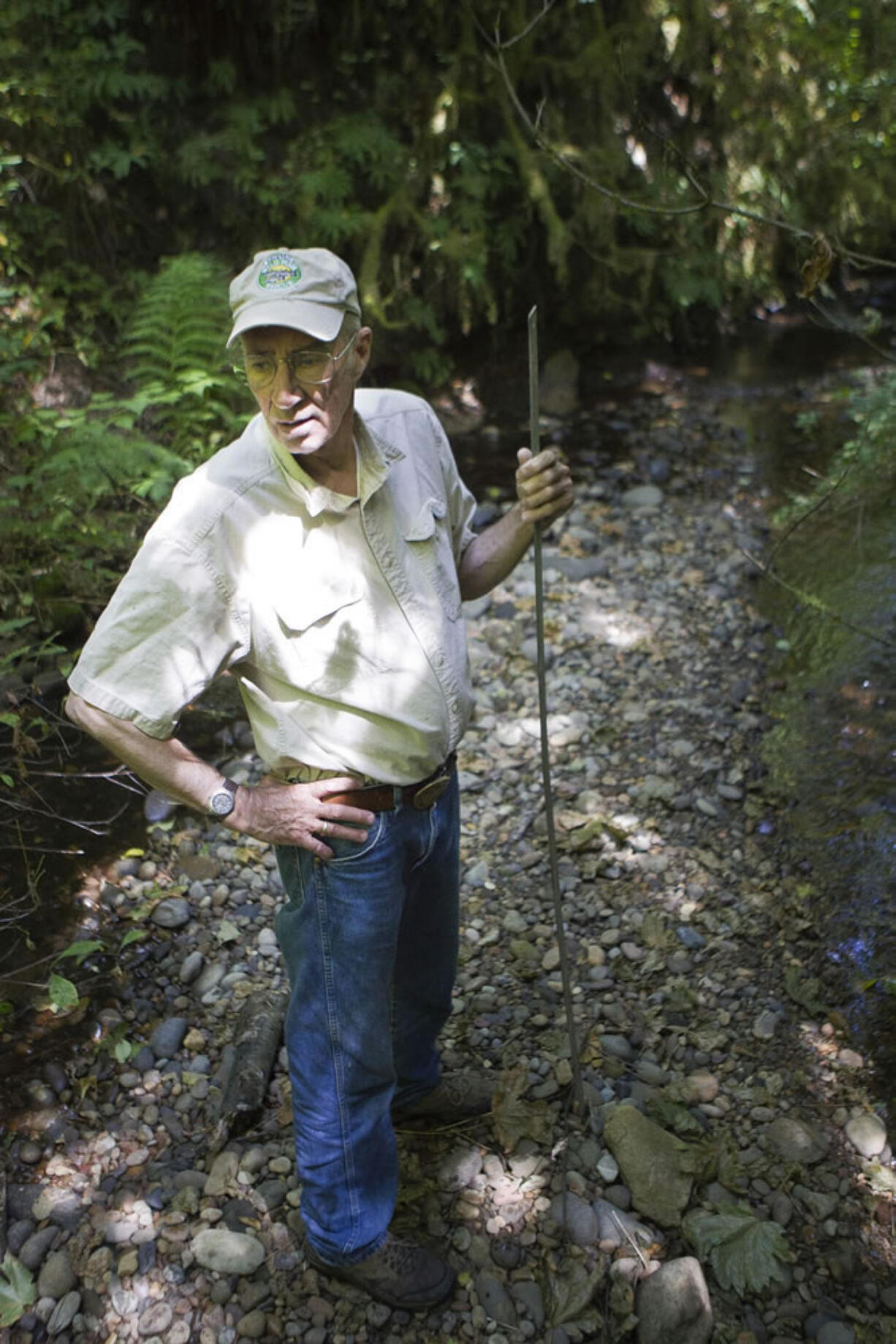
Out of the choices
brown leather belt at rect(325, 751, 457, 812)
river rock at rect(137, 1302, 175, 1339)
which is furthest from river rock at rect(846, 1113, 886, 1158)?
river rock at rect(137, 1302, 175, 1339)

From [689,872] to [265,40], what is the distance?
683cm

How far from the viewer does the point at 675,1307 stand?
2365mm

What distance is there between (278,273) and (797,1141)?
8.49 feet

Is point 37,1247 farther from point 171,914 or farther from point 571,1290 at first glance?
point 571,1290

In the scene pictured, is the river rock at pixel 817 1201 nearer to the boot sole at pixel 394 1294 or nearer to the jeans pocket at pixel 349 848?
the boot sole at pixel 394 1294

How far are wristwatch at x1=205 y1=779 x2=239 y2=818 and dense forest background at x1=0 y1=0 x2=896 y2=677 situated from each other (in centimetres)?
292

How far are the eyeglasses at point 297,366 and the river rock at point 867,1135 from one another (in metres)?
2.46

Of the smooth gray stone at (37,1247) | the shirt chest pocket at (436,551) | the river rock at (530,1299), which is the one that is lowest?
the river rock at (530,1299)

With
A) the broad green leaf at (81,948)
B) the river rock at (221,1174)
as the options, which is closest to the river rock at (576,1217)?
the river rock at (221,1174)

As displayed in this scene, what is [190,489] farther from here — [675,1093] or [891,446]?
[891,446]

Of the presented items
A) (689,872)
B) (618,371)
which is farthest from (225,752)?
(618,371)

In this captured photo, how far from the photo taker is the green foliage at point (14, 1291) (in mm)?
2420

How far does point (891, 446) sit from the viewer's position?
19.7 ft

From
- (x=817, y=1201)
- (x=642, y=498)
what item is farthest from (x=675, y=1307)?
(x=642, y=498)
